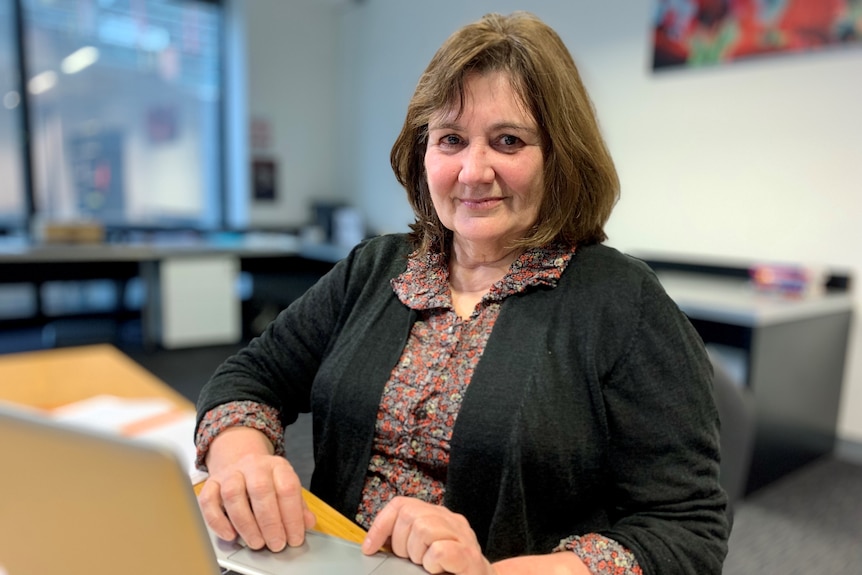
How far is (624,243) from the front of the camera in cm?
317

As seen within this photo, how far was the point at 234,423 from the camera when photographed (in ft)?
2.57

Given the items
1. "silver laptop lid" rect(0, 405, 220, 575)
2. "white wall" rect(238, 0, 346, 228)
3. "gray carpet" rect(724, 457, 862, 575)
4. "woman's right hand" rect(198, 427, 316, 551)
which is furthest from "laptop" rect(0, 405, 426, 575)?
"white wall" rect(238, 0, 346, 228)

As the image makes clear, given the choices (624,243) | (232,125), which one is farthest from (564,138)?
(232,125)

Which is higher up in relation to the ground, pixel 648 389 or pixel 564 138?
pixel 564 138

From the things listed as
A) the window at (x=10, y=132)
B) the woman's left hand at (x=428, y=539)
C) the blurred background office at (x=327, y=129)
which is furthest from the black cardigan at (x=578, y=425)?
the window at (x=10, y=132)

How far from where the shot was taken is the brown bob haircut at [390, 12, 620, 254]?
681mm

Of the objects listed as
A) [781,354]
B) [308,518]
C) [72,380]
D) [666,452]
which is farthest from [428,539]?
[781,354]

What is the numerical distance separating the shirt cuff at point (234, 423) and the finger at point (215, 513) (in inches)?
6.0

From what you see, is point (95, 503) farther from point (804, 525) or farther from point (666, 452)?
point (804, 525)

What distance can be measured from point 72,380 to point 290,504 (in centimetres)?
98

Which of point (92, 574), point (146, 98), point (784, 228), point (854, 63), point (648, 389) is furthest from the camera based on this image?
point (146, 98)

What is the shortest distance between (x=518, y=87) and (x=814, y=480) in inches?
97.6

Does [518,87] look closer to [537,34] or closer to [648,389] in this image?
[537,34]

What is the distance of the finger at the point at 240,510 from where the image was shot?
585 millimetres
